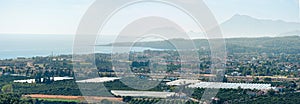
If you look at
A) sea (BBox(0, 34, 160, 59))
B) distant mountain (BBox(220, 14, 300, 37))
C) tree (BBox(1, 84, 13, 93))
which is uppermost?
distant mountain (BBox(220, 14, 300, 37))

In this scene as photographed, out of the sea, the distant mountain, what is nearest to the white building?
the sea

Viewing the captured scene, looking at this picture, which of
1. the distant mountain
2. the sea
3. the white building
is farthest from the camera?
the distant mountain

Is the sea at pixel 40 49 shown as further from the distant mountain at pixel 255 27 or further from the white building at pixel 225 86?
the distant mountain at pixel 255 27

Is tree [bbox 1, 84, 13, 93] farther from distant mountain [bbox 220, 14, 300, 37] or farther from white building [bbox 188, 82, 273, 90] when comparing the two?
distant mountain [bbox 220, 14, 300, 37]

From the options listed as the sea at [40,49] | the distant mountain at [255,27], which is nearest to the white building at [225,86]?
the sea at [40,49]

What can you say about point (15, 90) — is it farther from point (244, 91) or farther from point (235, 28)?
point (235, 28)

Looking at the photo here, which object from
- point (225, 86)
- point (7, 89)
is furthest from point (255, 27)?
point (7, 89)

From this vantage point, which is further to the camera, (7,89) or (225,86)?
(225,86)

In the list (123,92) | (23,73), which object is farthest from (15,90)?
(23,73)

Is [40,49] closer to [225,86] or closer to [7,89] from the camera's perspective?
[7,89]
